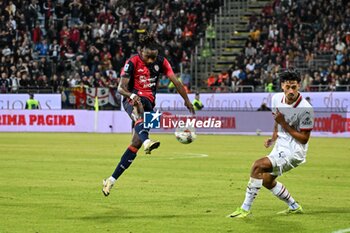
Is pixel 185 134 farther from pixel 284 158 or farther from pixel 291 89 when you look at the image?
pixel 291 89

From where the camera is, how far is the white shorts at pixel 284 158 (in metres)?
11.2

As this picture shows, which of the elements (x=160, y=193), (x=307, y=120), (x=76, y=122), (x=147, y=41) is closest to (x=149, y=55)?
(x=147, y=41)

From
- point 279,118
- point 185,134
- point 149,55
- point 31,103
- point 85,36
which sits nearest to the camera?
point 279,118

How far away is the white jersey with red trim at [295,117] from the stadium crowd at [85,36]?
32297 mm

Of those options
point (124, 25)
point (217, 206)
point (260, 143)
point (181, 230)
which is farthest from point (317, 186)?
point (124, 25)

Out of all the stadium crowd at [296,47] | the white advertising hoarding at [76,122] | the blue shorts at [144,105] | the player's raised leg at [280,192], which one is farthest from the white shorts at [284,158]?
the white advertising hoarding at [76,122]

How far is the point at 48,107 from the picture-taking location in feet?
141

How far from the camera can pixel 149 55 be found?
13.6m

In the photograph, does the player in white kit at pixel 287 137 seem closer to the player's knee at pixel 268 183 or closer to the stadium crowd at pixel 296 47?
the player's knee at pixel 268 183

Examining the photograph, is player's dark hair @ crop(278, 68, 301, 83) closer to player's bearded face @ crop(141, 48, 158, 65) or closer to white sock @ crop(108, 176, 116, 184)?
player's bearded face @ crop(141, 48, 158, 65)

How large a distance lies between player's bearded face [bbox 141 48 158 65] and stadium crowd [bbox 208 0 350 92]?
994 inches

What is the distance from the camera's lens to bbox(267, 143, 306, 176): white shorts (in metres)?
11.2

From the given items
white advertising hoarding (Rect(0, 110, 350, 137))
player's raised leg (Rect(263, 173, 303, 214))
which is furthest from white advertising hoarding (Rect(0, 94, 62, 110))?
player's raised leg (Rect(263, 173, 303, 214))

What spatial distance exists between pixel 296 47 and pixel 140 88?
29.4 metres
